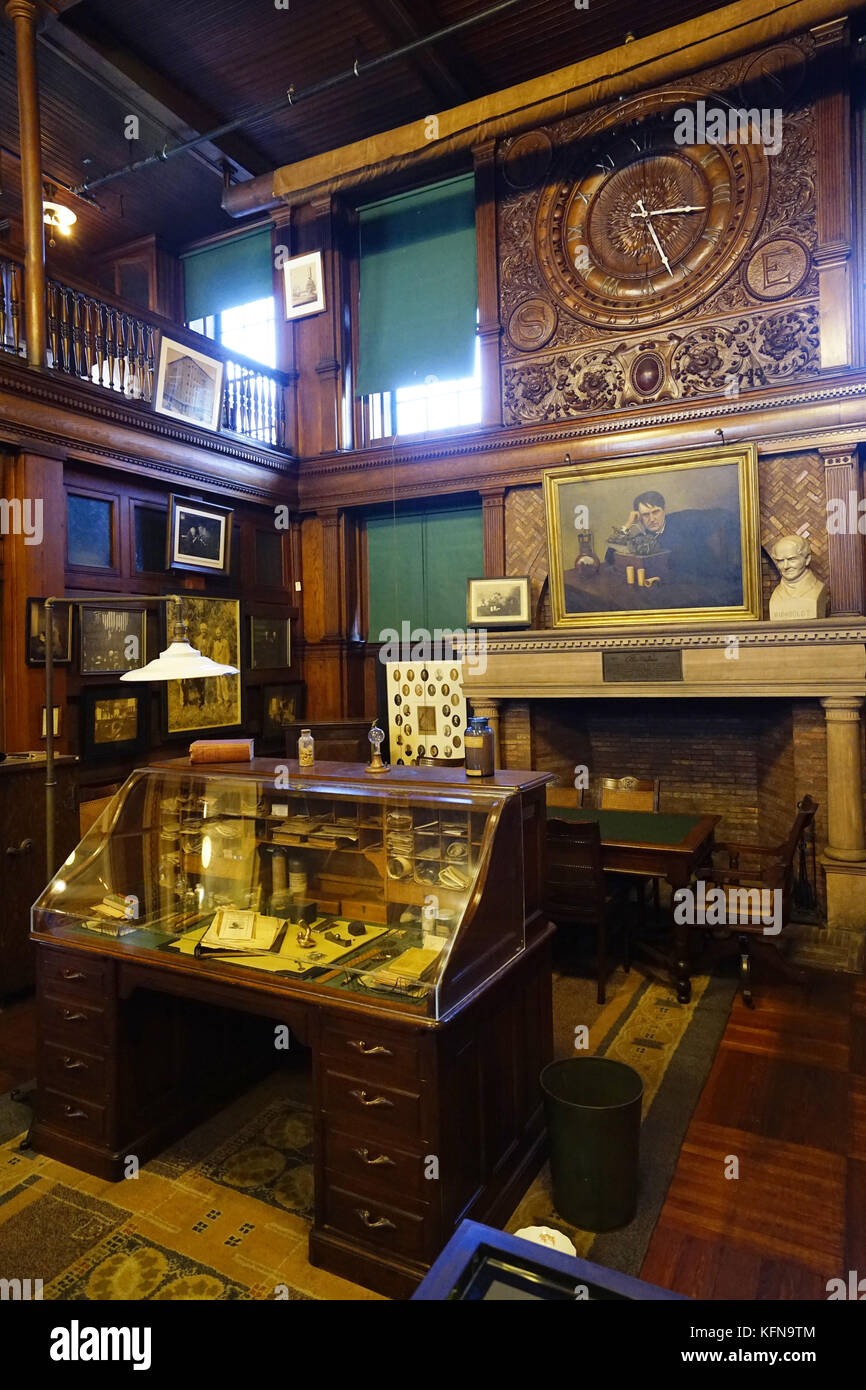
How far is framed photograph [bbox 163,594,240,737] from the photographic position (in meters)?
7.41

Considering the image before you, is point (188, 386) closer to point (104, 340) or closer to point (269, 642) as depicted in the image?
point (104, 340)

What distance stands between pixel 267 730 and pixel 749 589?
16.8 ft

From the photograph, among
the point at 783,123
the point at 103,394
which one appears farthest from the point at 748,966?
the point at 783,123

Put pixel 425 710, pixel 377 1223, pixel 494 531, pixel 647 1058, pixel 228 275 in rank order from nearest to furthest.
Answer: pixel 377 1223 < pixel 647 1058 < pixel 494 531 < pixel 425 710 < pixel 228 275

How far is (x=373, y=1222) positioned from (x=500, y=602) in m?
5.76

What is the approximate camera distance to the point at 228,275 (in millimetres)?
9969

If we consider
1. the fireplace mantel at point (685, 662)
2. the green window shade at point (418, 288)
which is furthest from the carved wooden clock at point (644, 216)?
the fireplace mantel at point (685, 662)

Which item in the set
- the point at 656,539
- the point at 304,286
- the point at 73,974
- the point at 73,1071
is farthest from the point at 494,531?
the point at 73,1071

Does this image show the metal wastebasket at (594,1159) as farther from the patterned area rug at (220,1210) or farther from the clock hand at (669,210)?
the clock hand at (669,210)

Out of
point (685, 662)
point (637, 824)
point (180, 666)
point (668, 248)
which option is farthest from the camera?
point (668, 248)

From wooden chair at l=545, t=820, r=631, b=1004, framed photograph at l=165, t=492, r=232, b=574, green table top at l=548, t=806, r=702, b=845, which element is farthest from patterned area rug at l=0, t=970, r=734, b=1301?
framed photograph at l=165, t=492, r=232, b=574

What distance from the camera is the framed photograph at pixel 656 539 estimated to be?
6.78 metres

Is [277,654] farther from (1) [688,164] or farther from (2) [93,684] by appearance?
(1) [688,164]

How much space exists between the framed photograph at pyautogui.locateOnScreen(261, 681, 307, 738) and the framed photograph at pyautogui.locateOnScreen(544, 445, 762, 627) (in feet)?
10.6
